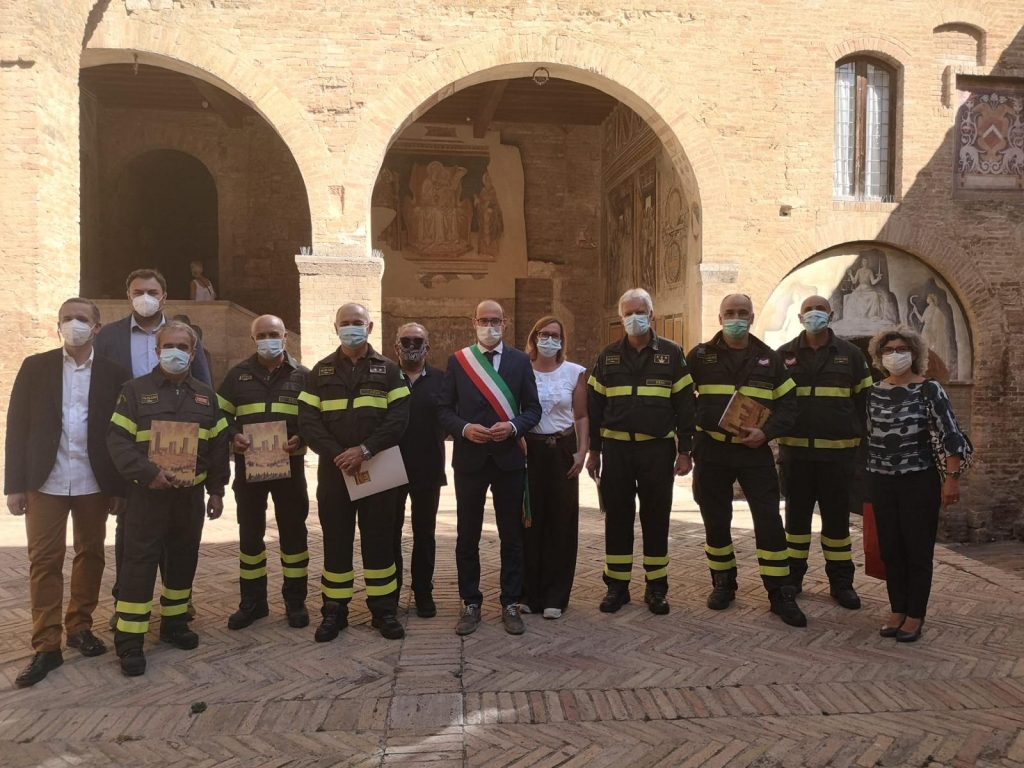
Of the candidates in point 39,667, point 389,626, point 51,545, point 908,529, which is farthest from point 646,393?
point 39,667

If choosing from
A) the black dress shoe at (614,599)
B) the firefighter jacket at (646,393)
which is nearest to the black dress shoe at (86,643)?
the black dress shoe at (614,599)

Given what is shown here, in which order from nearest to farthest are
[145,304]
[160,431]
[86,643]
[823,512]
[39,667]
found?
[39,667]
[160,431]
[86,643]
[145,304]
[823,512]

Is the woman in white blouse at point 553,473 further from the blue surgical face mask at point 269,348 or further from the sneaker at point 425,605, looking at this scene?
the blue surgical face mask at point 269,348

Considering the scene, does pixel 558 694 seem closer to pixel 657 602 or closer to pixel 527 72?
pixel 657 602

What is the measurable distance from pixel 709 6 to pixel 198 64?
22.6 ft

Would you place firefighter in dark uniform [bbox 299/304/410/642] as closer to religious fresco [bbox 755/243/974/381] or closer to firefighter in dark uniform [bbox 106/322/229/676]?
firefighter in dark uniform [bbox 106/322/229/676]

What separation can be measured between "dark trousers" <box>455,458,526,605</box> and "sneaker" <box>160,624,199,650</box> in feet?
5.00

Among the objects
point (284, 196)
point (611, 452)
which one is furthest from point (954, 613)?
point (284, 196)

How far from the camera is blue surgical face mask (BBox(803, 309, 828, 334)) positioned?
5.13 m

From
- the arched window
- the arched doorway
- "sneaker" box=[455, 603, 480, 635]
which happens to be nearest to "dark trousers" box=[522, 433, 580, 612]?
"sneaker" box=[455, 603, 480, 635]

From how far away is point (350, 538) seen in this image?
4.64 meters

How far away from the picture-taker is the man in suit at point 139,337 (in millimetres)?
4582

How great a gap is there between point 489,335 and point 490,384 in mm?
288

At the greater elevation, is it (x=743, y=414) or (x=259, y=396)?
(x=259, y=396)
